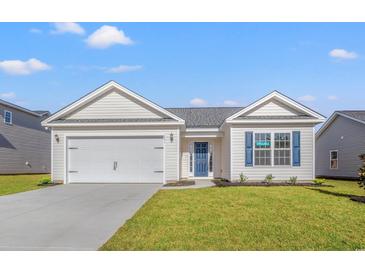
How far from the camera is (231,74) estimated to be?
1554cm

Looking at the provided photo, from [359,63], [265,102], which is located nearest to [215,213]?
[265,102]

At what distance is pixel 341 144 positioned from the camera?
22906mm

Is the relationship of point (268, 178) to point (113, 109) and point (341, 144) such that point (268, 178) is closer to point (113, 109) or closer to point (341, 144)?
point (113, 109)

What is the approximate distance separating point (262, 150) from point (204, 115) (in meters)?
7.28

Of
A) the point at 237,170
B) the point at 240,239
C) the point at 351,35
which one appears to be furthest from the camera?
the point at 237,170

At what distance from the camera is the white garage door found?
16906mm

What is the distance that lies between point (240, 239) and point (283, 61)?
9.86m

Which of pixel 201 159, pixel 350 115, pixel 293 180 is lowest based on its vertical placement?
pixel 293 180

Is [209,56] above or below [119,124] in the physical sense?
above

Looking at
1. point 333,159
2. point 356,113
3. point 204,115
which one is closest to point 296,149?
point 204,115

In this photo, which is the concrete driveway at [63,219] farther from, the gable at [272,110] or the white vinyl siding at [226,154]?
the gable at [272,110]

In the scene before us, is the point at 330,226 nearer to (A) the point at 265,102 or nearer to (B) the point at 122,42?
(B) the point at 122,42

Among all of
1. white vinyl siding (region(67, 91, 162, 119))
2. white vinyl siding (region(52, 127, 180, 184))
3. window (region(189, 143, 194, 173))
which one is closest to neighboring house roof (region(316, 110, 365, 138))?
window (region(189, 143, 194, 173))

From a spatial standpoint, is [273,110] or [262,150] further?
[273,110]
